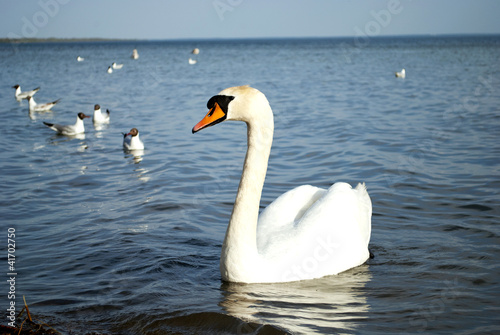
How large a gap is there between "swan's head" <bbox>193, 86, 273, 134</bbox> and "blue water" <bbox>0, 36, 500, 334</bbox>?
1.41 m

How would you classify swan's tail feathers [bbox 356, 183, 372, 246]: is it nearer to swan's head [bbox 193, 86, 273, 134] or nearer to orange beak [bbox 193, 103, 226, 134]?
swan's head [bbox 193, 86, 273, 134]

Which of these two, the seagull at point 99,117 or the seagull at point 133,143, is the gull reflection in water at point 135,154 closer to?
the seagull at point 133,143

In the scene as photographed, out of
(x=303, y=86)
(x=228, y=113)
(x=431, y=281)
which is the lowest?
(x=431, y=281)

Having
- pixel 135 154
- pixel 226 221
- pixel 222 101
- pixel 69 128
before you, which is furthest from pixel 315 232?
pixel 69 128

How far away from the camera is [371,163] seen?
931 cm

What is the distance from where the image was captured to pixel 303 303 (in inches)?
174

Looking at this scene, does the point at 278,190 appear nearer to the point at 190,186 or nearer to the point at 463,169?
the point at 190,186

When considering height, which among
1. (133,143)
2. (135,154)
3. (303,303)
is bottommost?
(303,303)

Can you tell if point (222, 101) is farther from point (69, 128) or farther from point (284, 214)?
point (69, 128)

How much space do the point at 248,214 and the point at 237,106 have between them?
87 cm

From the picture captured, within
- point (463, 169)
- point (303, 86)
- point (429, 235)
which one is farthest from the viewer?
point (303, 86)

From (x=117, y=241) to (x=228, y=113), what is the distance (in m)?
2.45

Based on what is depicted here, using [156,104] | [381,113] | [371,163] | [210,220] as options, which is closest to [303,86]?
[156,104]

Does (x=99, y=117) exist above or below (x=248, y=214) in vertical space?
above
